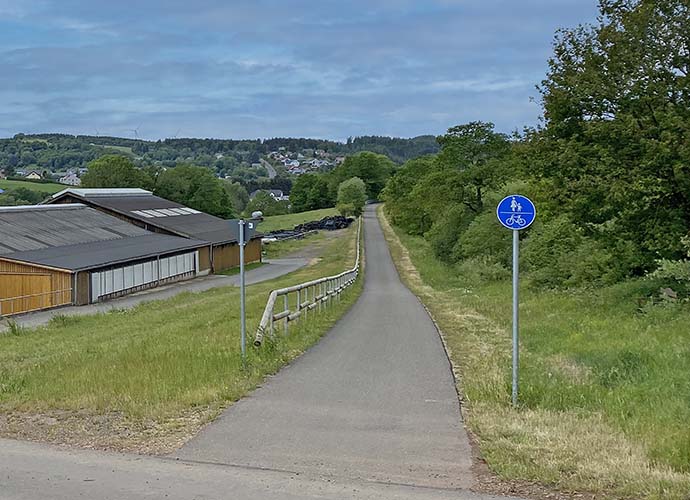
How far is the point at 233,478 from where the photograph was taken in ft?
22.1

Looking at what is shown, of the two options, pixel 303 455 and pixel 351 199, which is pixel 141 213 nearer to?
pixel 303 455

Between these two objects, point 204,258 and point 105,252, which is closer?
point 105,252

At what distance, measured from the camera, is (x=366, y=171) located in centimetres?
→ 17738

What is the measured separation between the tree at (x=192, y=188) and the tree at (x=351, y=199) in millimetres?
23495

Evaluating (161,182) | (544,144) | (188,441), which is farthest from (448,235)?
(161,182)

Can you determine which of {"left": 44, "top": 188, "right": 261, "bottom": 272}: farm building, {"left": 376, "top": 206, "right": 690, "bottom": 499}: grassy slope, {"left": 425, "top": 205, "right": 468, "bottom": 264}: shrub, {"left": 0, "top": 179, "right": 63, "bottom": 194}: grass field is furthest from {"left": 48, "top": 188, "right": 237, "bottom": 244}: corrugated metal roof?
{"left": 0, "top": 179, "right": 63, "bottom": 194}: grass field

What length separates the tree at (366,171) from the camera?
174125mm

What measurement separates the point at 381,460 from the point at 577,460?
1.80 metres

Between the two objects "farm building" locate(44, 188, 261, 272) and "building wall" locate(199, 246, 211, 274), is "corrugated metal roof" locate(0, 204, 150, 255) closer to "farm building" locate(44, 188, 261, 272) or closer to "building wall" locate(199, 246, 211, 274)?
"farm building" locate(44, 188, 261, 272)

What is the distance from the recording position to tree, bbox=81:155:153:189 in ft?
367

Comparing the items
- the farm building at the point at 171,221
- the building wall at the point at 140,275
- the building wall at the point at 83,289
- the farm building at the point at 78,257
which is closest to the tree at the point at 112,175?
the farm building at the point at 171,221

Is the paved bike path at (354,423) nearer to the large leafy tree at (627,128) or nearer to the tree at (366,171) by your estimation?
the large leafy tree at (627,128)

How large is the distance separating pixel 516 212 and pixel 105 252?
151 ft


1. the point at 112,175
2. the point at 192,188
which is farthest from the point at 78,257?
the point at 192,188
